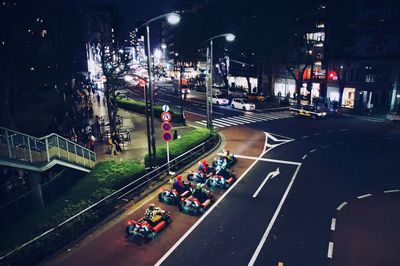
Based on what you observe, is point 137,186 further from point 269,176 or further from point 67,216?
point 269,176

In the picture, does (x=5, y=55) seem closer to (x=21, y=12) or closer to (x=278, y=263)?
(x=21, y=12)

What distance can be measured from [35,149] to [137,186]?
16.7 feet

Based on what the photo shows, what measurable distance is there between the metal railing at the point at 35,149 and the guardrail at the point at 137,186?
3.27 meters

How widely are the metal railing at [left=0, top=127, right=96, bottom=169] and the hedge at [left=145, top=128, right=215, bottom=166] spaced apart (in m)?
4.67

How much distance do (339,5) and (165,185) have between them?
41593 mm

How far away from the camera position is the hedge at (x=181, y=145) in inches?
738

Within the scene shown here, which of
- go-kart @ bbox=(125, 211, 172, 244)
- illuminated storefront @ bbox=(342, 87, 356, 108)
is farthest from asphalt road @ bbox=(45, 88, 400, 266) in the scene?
illuminated storefront @ bbox=(342, 87, 356, 108)

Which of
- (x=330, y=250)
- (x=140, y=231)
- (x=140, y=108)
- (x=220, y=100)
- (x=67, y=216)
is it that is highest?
(x=220, y=100)

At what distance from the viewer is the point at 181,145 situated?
823 inches

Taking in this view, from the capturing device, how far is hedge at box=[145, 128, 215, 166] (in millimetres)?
18750

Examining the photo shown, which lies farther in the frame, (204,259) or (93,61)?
(93,61)

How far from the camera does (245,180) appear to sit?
1770 cm

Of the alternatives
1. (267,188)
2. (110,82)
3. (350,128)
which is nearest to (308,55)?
(350,128)

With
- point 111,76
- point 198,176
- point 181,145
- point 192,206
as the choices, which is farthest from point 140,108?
point 192,206
